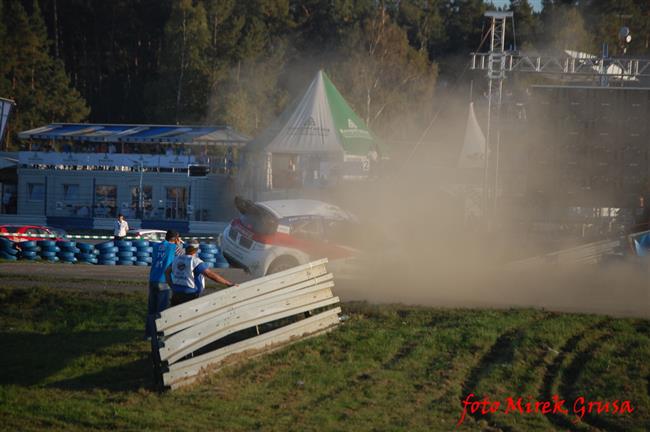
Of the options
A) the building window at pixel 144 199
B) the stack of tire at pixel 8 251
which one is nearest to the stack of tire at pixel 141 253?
the stack of tire at pixel 8 251

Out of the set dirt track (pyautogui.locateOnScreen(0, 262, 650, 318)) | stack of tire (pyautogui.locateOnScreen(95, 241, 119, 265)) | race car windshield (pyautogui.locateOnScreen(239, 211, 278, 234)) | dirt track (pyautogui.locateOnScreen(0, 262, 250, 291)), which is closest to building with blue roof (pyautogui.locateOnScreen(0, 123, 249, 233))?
stack of tire (pyautogui.locateOnScreen(95, 241, 119, 265))

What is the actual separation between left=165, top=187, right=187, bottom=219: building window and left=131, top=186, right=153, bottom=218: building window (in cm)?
88

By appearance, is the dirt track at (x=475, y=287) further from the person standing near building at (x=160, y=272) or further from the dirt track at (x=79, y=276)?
the person standing near building at (x=160, y=272)

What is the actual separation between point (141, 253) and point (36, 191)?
65.7ft

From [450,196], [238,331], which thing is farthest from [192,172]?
[238,331]

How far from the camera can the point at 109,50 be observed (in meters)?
68.7

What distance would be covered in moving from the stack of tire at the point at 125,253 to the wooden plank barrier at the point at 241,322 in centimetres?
1186

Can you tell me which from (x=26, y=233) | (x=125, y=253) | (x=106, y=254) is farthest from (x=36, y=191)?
(x=106, y=254)

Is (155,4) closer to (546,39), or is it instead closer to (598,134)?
(546,39)

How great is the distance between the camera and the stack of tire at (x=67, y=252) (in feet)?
73.7

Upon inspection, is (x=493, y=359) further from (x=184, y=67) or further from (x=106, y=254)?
(x=184, y=67)

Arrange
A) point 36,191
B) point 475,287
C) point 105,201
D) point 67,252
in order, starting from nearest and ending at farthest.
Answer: point 475,287, point 67,252, point 105,201, point 36,191

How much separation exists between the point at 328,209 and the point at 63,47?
60067mm

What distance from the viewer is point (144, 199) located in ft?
132
